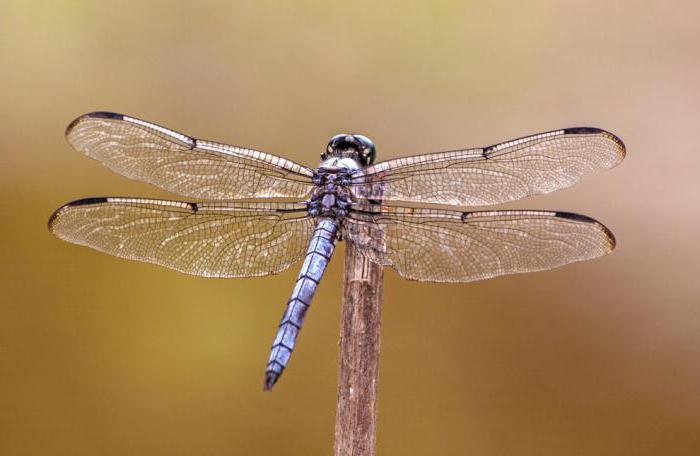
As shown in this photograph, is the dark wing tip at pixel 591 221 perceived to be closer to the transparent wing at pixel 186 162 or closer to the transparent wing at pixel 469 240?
the transparent wing at pixel 469 240

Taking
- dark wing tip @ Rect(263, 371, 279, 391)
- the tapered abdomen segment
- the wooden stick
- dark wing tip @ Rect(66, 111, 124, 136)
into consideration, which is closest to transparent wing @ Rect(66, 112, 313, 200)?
dark wing tip @ Rect(66, 111, 124, 136)

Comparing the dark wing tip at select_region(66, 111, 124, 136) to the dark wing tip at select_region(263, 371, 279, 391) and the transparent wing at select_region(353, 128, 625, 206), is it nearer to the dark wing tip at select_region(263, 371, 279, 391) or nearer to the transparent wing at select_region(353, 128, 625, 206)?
the transparent wing at select_region(353, 128, 625, 206)

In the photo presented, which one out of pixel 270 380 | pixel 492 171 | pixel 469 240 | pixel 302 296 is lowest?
pixel 270 380

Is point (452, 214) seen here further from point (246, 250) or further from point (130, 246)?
point (130, 246)

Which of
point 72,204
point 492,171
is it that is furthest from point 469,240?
point 72,204

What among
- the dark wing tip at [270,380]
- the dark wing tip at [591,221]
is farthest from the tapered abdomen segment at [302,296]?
the dark wing tip at [591,221]

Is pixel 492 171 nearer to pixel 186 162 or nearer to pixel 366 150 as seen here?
pixel 366 150

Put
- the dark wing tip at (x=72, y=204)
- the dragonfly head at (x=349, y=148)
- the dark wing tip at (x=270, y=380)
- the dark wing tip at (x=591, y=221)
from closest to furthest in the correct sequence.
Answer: the dark wing tip at (x=270, y=380), the dark wing tip at (x=591, y=221), the dark wing tip at (x=72, y=204), the dragonfly head at (x=349, y=148)
